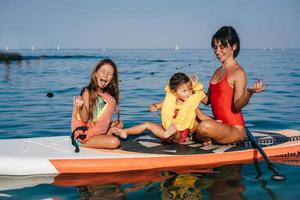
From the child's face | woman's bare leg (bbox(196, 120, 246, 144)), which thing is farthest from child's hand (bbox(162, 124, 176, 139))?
the child's face

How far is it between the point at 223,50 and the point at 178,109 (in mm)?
1018

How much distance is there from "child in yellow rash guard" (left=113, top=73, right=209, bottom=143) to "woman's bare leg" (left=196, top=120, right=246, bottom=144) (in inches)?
10.0

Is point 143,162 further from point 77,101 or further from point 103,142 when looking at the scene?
point 77,101

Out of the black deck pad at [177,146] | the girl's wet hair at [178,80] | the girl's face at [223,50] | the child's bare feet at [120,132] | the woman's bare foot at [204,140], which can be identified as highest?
the girl's face at [223,50]

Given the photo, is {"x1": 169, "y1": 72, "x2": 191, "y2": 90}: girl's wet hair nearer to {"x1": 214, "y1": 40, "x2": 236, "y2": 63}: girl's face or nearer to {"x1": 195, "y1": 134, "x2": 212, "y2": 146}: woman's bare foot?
{"x1": 214, "y1": 40, "x2": 236, "y2": 63}: girl's face

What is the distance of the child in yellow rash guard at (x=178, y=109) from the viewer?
5.27 metres

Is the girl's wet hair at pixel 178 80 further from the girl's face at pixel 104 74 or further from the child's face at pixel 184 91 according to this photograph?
the girl's face at pixel 104 74

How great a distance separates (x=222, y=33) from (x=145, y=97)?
8435 millimetres

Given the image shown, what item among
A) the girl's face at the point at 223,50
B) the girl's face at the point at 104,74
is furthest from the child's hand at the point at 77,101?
the girl's face at the point at 223,50

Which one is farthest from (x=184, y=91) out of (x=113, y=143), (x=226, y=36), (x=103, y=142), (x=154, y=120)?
(x=154, y=120)

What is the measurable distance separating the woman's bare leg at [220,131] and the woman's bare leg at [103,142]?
113cm

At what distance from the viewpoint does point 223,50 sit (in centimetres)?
521

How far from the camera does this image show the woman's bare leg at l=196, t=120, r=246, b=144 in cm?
500

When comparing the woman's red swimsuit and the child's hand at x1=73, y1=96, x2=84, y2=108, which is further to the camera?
the woman's red swimsuit
